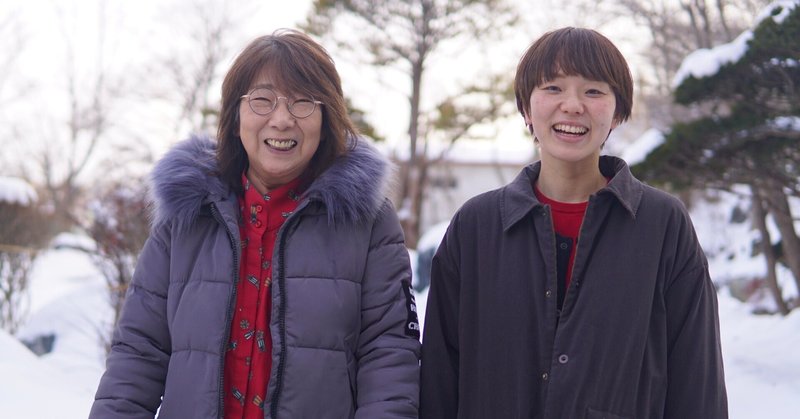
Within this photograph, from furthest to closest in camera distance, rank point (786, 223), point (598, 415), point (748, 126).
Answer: point (786, 223) → point (748, 126) → point (598, 415)

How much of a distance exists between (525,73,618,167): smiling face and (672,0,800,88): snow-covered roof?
303 centimetres

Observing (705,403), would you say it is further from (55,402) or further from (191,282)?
(55,402)

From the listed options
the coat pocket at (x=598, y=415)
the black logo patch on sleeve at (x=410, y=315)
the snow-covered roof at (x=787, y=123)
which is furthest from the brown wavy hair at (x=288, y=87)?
→ the snow-covered roof at (x=787, y=123)

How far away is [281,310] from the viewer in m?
2.28

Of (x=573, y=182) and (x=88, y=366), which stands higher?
(x=573, y=182)

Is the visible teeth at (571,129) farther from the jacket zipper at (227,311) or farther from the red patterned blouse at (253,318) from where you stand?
the jacket zipper at (227,311)

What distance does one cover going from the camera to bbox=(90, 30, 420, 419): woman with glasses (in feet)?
7.43

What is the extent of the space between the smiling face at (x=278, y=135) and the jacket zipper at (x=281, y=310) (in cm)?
15

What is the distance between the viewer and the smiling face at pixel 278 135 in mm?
2424

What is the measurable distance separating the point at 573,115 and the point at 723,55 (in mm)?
3335

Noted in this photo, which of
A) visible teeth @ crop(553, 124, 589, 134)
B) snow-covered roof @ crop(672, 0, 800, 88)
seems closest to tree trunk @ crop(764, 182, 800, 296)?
snow-covered roof @ crop(672, 0, 800, 88)

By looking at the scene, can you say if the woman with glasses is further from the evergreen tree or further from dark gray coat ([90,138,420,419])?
the evergreen tree

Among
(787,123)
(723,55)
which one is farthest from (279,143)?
(787,123)

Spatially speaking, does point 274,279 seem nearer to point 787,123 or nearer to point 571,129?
point 571,129
